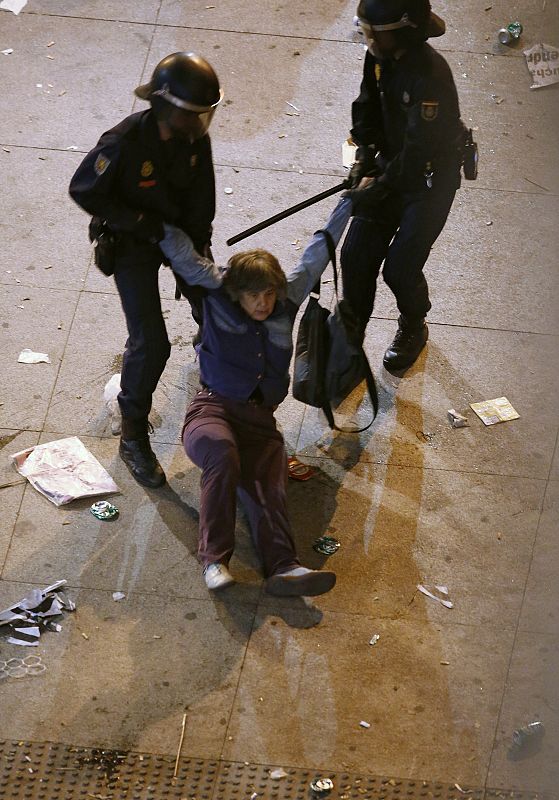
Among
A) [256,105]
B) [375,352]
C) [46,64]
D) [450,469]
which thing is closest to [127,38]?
[46,64]

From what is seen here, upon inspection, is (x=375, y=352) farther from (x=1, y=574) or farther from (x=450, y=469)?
(x=1, y=574)

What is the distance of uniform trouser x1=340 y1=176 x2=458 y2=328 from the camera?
4449 millimetres

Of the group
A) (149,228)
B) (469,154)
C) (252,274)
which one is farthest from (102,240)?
(469,154)

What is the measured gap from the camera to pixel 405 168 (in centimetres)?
425

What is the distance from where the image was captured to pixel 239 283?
13.3ft

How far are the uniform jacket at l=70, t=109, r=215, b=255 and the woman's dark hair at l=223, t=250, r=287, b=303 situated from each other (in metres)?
0.30

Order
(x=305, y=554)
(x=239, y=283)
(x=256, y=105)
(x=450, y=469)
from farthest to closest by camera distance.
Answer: (x=256, y=105)
(x=450, y=469)
(x=305, y=554)
(x=239, y=283)

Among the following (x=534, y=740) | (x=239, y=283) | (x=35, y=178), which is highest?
(x=239, y=283)

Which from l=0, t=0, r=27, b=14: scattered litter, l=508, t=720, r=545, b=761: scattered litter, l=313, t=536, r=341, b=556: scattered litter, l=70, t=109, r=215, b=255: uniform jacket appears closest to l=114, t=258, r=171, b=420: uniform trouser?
l=70, t=109, r=215, b=255: uniform jacket

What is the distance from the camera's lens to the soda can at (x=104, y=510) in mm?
4402

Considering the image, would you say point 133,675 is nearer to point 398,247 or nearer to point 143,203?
point 143,203

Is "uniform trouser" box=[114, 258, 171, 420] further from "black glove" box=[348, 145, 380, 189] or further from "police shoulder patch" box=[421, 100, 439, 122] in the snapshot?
"police shoulder patch" box=[421, 100, 439, 122]

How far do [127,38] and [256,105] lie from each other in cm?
101

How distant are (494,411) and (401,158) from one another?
4.26ft
